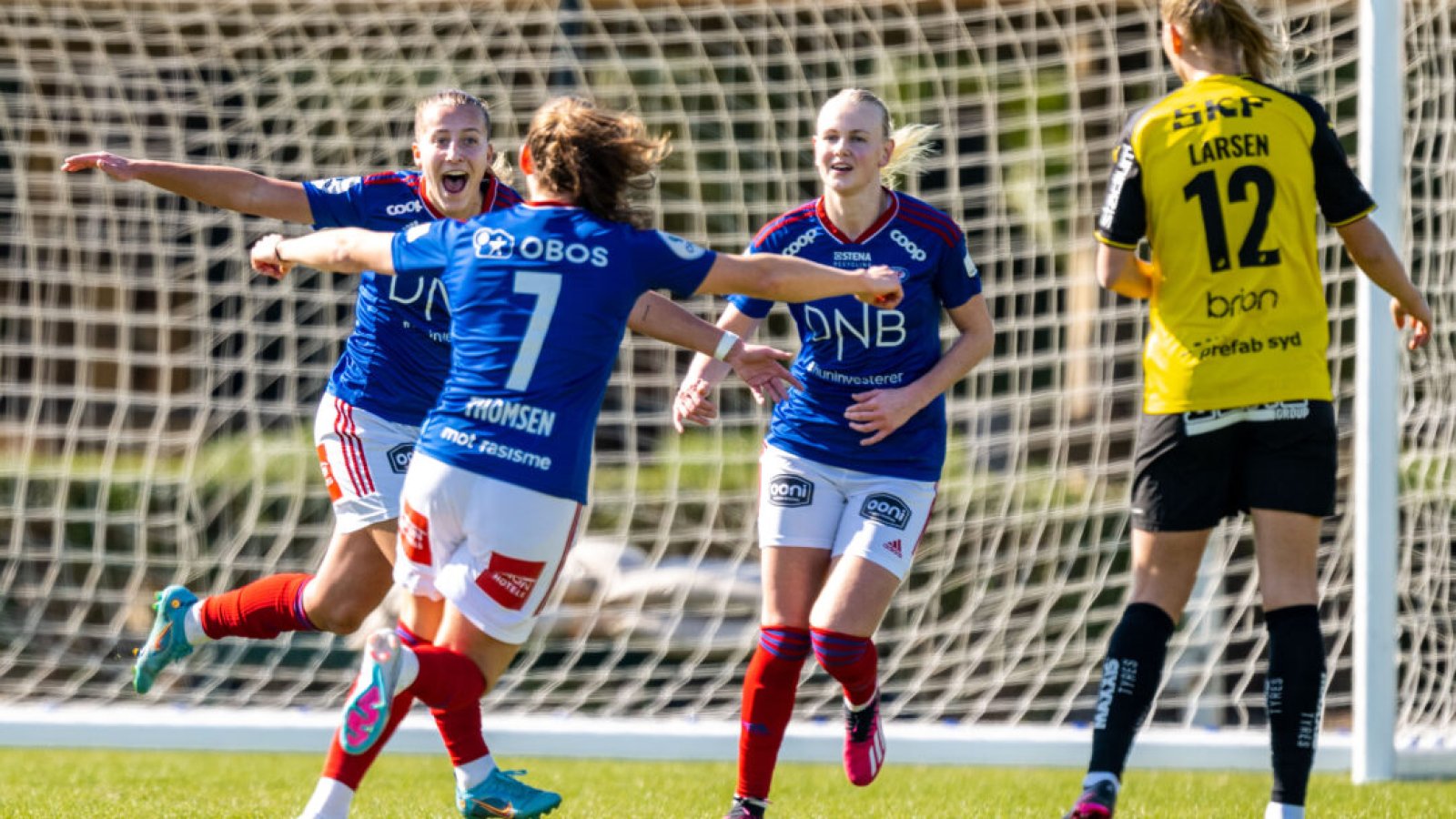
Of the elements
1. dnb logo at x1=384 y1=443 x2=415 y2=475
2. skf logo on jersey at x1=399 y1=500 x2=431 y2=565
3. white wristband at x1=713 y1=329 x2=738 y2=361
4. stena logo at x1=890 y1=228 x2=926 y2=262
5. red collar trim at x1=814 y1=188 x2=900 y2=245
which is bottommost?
skf logo on jersey at x1=399 y1=500 x2=431 y2=565

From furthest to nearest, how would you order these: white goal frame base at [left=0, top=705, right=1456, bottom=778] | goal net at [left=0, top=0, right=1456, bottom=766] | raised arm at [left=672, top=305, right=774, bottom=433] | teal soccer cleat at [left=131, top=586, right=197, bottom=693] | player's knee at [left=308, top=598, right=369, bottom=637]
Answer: goal net at [left=0, top=0, right=1456, bottom=766]
white goal frame base at [left=0, top=705, right=1456, bottom=778]
teal soccer cleat at [left=131, top=586, right=197, bottom=693]
player's knee at [left=308, top=598, right=369, bottom=637]
raised arm at [left=672, top=305, right=774, bottom=433]

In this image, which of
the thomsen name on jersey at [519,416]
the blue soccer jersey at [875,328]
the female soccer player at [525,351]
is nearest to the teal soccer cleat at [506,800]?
the female soccer player at [525,351]

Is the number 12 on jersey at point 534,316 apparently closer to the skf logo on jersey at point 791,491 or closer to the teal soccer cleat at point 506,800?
the teal soccer cleat at point 506,800

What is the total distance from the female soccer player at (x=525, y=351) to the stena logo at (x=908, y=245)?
844mm

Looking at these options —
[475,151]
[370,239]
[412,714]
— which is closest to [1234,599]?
[412,714]

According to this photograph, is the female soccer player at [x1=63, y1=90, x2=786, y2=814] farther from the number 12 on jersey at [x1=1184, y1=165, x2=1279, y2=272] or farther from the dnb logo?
the number 12 on jersey at [x1=1184, y1=165, x2=1279, y2=272]

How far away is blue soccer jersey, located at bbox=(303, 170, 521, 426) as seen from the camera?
4.79m

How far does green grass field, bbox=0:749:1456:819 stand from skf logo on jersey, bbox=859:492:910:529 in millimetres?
1238

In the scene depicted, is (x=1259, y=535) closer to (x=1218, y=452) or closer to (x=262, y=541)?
(x=1218, y=452)

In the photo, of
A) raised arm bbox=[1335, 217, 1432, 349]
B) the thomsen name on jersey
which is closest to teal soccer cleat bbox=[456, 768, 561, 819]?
the thomsen name on jersey

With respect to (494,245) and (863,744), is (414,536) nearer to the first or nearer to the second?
(494,245)

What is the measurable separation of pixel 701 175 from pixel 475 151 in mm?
3753

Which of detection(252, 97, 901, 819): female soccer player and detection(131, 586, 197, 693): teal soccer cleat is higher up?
detection(252, 97, 901, 819): female soccer player

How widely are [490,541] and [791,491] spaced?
50.3 inches
